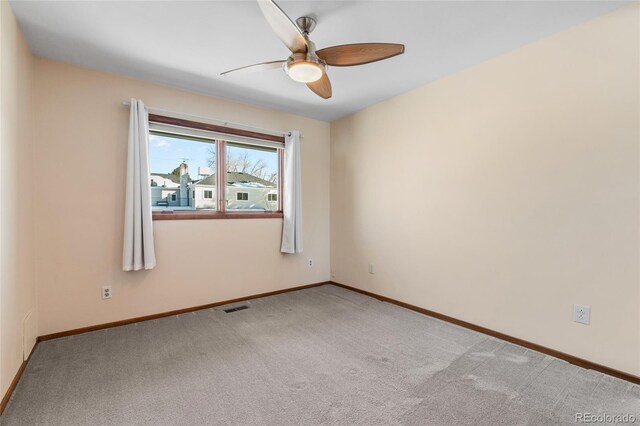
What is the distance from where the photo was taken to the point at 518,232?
94.3 inches

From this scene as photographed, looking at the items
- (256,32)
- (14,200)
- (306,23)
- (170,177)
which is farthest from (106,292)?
(306,23)

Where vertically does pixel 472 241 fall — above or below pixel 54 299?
above

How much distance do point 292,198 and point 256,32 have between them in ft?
6.56

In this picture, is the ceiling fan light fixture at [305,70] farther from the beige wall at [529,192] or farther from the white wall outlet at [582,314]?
the white wall outlet at [582,314]

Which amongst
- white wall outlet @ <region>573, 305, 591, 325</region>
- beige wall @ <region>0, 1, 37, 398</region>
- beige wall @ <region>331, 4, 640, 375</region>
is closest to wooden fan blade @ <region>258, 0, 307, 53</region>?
beige wall @ <region>0, 1, 37, 398</region>

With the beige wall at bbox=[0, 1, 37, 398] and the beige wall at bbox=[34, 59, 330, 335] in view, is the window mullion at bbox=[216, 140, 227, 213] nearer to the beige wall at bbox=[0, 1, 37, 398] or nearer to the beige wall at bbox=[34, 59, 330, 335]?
the beige wall at bbox=[34, 59, 330, 335]

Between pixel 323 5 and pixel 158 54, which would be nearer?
pixel 323 5

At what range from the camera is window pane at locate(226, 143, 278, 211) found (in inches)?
140

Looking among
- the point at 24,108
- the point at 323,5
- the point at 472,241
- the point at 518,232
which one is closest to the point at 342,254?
the point at 472,241

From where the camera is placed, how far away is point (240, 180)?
363 centimetres

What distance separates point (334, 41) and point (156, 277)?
276 cm

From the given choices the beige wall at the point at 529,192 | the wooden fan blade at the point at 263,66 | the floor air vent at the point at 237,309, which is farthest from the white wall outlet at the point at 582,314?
the floor air vent at the point at 237,309

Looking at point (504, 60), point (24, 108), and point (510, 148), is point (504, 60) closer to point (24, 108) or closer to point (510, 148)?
point (510, 148)

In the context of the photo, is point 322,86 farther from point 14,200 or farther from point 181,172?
Answer: point 14,200
